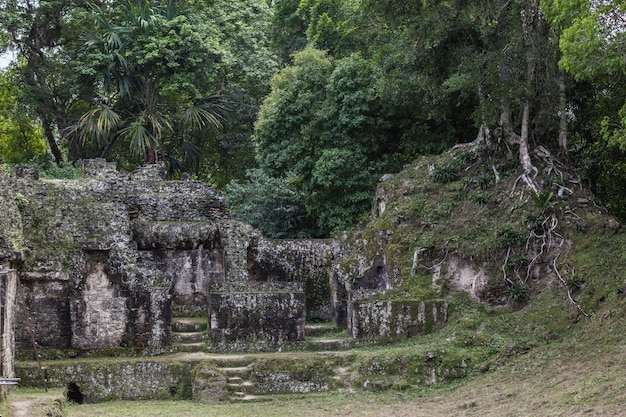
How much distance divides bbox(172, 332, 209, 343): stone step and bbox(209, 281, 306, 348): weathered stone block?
0.68 metres

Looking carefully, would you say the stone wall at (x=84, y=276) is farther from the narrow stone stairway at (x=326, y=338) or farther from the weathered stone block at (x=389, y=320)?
the weathered stone block at (x=389, y=320)

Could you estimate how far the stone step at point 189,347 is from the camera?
18.1 m

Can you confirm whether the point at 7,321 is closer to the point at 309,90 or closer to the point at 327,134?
the point at 327,134

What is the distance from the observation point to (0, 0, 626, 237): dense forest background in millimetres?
19797

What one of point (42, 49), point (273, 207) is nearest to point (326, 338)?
point (273, 207)

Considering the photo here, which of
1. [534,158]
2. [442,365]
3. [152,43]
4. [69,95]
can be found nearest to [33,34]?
[69,95]

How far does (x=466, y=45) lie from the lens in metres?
20.8

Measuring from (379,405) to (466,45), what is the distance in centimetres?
954

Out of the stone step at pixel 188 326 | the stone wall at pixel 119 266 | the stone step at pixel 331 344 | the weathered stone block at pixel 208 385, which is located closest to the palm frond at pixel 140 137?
the stone wall at pixel 119 266

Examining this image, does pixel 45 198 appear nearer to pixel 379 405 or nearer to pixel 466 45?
pixel 379 405

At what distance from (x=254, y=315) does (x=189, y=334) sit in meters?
1.63

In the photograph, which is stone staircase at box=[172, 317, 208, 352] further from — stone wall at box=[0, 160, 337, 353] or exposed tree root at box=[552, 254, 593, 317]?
exposed tree root at box=[552, 254, 593, 317]

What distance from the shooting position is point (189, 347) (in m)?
18.2

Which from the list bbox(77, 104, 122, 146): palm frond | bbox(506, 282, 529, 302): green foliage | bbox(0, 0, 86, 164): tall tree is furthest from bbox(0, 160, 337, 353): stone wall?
bbox(0, 0, 86, 164): tall tree
